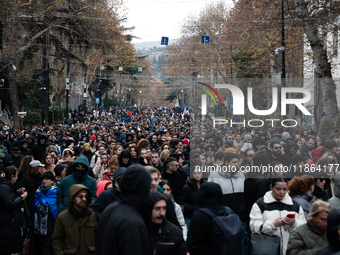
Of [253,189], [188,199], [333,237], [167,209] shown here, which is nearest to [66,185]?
[188,199]

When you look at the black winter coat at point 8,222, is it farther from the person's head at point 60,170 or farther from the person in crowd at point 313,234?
the person in crowd at point 313,234

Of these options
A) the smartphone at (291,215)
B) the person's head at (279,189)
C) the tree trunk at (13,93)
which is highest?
the tree trunk at (13,93)

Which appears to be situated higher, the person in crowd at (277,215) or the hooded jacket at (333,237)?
the hooded jacket at (333,237)

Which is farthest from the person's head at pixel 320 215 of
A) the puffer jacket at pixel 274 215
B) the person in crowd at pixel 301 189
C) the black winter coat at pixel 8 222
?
the black winter coat at pixel 8 222

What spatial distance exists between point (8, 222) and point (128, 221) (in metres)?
3.48

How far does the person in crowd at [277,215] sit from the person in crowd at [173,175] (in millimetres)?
2592

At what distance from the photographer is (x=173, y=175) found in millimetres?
7234

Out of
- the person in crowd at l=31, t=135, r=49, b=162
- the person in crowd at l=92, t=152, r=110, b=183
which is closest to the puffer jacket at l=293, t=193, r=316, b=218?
the person in crowd at l=92, t=152, r=110, b=183

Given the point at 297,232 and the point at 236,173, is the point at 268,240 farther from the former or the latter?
the point at 236,173

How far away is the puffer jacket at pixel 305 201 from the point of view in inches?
197

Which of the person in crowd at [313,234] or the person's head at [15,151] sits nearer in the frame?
the person in crowd at [313,234]

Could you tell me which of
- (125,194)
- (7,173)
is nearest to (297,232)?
(125,194)

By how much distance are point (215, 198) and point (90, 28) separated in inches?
1053

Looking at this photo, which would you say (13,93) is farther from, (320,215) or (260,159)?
(320,215)
